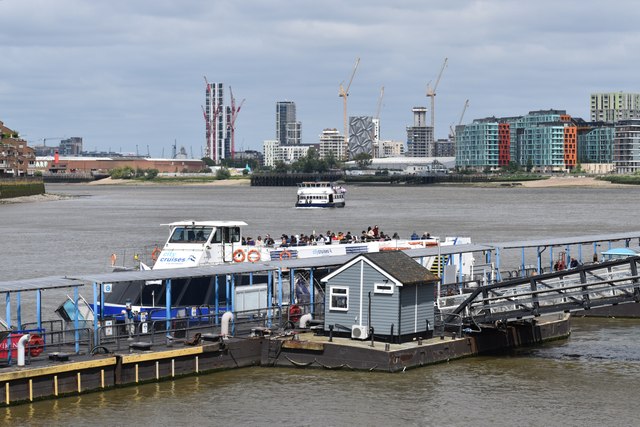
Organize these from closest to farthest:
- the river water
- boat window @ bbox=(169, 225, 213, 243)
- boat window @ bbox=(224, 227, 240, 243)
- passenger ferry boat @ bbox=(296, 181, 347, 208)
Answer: the river water < boat window @ bbox=(169, 225, 213, 243) < boat window @ bbox=(224, 227, 240, 243) < passenger ferry boat @ bbox=(296, 181, 347, 208)

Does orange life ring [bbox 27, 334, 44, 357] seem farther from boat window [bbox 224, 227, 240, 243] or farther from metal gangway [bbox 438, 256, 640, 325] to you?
metal gangway [bbox 438, 256, 640, 325]

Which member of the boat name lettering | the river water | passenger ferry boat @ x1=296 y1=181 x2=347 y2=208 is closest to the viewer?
the river water

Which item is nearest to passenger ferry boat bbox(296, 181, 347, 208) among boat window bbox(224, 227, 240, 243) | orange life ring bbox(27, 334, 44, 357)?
boat window bbox(224, 227, 240, 243)

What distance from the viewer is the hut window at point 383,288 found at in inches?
1377

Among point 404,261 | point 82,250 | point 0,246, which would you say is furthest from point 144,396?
point 0,246

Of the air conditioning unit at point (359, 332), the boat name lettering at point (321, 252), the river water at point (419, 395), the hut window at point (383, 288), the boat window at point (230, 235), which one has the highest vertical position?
the boat window at point (230, 235)

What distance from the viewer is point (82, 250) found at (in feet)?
283

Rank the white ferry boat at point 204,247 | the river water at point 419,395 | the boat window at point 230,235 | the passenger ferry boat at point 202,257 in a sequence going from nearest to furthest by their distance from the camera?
the river water at point 419,395
the passenger ferry boat at point 202,257
the white ferry boat at point 204,247
the boat window at point 230,235

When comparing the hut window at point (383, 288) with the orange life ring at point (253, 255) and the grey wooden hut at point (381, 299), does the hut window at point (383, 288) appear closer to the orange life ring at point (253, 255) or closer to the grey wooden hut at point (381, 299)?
the grey wooden hut at point (381, 299)

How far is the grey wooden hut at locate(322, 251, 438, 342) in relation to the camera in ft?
115

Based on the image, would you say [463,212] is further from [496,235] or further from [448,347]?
[448,347]

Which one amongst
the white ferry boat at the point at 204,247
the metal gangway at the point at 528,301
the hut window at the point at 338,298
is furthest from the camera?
the white ferry boat at the point at 204,247

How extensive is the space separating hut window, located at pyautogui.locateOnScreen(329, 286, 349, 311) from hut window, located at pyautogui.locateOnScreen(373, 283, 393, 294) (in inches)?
42.9

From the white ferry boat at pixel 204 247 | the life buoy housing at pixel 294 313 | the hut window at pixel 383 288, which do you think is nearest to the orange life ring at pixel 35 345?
the life buoy housing at pixel 294 313
